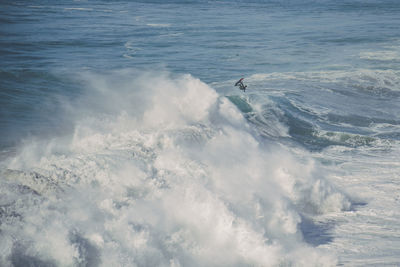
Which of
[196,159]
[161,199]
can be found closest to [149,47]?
[196,159]

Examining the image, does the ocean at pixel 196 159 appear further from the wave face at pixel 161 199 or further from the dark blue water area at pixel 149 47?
the dark blue water area at pixel 149 47

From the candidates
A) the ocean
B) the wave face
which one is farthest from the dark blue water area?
the wave face

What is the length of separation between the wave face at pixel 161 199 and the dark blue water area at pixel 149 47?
3105 mm

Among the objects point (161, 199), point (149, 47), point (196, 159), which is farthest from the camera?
point (149, 47)

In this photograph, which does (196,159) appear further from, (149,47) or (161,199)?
(149,47)

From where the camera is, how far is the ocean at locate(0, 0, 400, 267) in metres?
6.20

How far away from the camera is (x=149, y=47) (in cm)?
2539

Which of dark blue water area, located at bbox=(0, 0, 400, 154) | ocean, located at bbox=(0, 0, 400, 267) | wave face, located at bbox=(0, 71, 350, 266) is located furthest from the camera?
dark blue water area, located at bbox=(0, 0, 400, 154)

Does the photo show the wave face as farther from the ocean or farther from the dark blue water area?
the dark blue water area

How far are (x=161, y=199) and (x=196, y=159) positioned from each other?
5.56 ft

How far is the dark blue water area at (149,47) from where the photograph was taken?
48.0 feet

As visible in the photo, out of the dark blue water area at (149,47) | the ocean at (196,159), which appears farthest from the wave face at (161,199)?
the dark blue water area at (149,47)

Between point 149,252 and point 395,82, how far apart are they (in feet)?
53.2

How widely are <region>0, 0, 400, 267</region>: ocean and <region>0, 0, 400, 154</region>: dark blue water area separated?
147 millimetres
